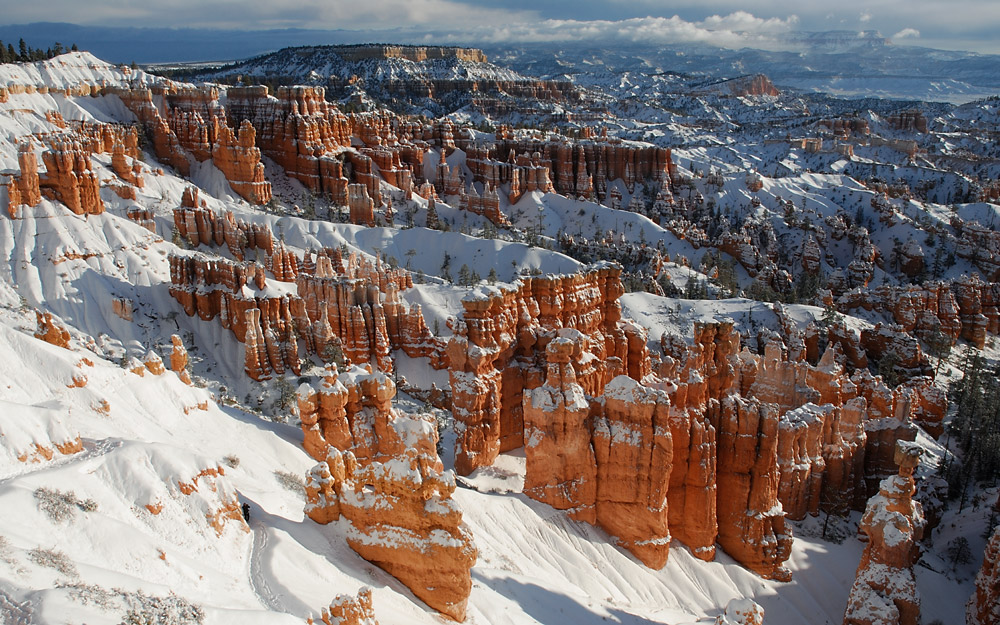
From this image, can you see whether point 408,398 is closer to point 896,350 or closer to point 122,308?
point 122,308

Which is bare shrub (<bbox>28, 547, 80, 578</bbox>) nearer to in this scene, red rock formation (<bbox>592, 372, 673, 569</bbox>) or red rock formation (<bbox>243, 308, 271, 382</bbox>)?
red rock formation (<bbox>592, 372, 673, 569</bbox>)

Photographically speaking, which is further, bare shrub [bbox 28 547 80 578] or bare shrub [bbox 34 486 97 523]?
bare shrub [bbox 34 486 97 523]

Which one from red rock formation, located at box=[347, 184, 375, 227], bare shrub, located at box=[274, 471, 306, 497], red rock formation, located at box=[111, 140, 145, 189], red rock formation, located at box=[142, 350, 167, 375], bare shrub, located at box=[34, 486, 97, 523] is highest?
red rock formation, located at box=[111, 140, 145, 189]

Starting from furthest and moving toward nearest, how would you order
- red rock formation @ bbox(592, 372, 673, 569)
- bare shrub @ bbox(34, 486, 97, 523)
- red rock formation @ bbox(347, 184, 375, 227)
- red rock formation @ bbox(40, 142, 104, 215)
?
red rock formation @ bbox(347, 184, 375, 227) → red rock formation @ bbox(40, 142, 104, 215) → red rock formation @ bbox(592, 372, 673, 569) → bare shrub @ bbox(34, 486, 97, 523)

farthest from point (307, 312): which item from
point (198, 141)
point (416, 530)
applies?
point (198, 141)

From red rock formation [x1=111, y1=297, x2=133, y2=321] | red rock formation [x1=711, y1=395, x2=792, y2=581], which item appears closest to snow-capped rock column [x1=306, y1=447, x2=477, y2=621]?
red rock formation [x1=711, y1=395, x2=792, y2=581]

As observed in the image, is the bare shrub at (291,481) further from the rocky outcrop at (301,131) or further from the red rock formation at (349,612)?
the rocky outcrop at (301,131)

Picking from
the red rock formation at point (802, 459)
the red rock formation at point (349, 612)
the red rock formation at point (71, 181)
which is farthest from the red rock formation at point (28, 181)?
the red rock formation at point (802, 459)
